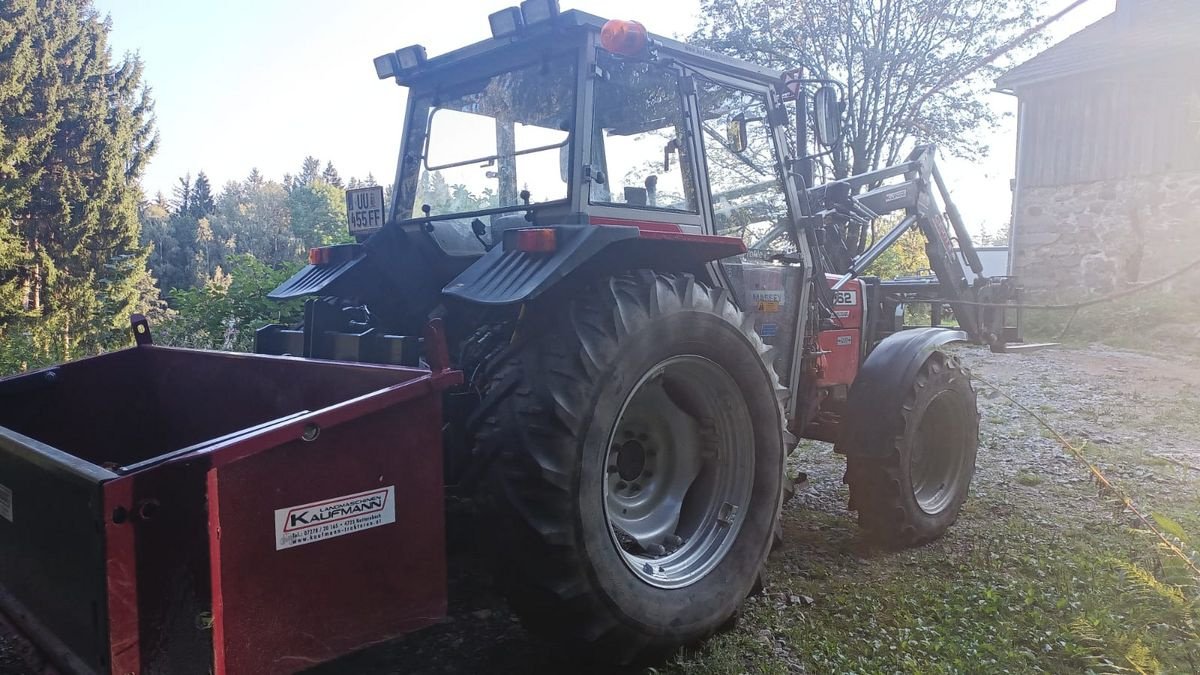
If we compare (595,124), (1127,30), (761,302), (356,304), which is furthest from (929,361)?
(1127,30)

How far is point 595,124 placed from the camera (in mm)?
3320

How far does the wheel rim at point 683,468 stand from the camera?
320 cm

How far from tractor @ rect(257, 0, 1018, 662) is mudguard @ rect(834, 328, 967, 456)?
0.04 ft

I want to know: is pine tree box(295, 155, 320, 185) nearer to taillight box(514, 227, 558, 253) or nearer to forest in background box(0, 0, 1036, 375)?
forest in background box(0, 0, 1036, 375)

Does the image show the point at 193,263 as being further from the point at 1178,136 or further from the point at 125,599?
the point at 125,599

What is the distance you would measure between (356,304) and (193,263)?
52.8 metres

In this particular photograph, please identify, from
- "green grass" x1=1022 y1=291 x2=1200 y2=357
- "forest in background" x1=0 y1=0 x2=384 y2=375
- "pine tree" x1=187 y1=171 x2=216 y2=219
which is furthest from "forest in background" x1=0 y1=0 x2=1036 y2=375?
"pine tree" x1=187 y1=171 x2=216 y2=219

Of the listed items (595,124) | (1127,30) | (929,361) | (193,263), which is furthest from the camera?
(193,263)

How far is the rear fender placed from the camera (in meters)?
2.66

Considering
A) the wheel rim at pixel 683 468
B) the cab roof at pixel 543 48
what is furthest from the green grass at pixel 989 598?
the cab roof at pixel 543 48

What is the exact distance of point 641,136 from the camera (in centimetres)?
354

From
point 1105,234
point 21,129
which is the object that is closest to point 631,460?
point 1105,234

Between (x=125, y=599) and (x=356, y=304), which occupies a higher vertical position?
(x=356, y=304)

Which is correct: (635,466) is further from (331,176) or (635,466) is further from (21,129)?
(331,176)
